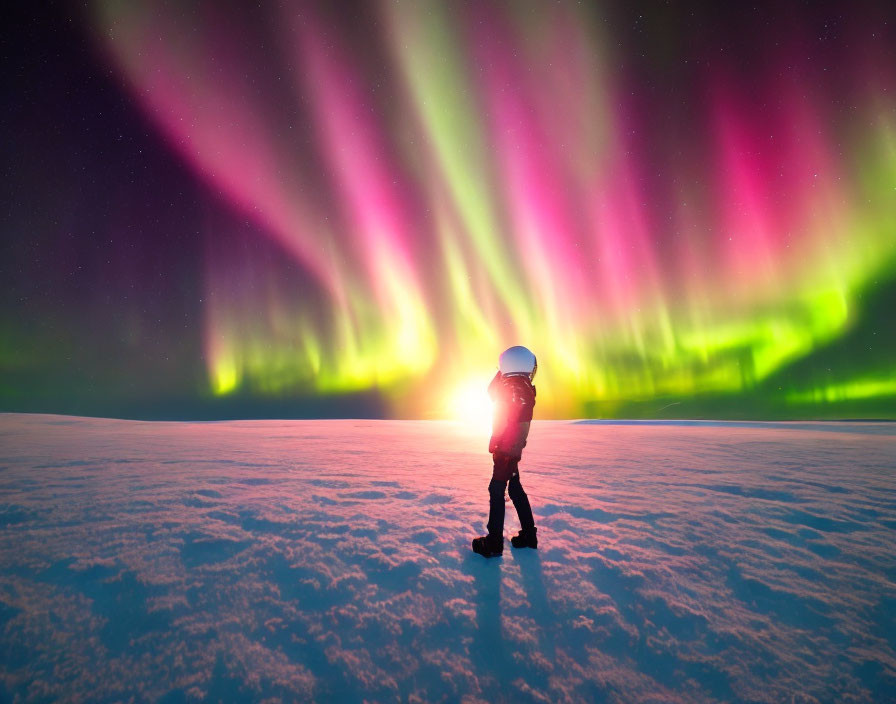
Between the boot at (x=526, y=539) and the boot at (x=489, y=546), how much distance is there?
26 cm

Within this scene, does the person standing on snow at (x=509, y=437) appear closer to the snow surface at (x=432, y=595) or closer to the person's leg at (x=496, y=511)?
the person's leg at (x=496, y=511)

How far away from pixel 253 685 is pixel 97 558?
2618mm

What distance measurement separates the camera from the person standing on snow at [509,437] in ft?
12.6

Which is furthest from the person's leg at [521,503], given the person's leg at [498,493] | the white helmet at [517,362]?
the white helmet at [517,362]

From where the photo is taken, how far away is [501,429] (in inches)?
152

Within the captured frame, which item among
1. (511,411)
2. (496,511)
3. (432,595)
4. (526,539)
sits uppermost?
(511,411)

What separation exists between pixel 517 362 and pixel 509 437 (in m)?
0.83

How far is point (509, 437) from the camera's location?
3830 mm

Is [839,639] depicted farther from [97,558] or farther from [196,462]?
[196,462]

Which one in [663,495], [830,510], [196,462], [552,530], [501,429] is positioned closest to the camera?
[501,429]

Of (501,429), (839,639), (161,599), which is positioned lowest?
(839,639)

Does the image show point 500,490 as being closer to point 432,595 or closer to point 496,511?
point 496,511

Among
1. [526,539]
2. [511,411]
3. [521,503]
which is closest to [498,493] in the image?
[521,503]

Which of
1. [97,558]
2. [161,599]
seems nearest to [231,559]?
[161,599]
